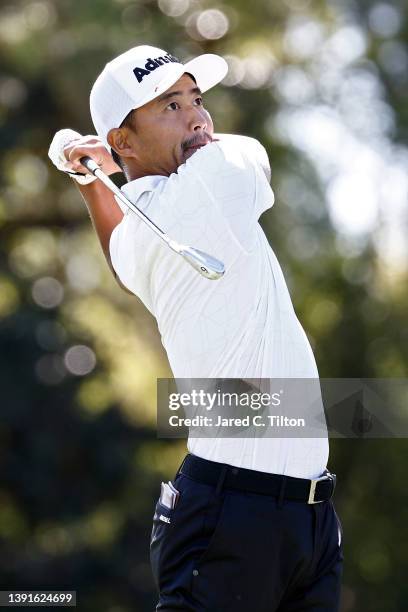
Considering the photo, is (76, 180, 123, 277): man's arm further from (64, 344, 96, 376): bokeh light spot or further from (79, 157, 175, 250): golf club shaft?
(64, 344, 96, 376): bokeh light spot

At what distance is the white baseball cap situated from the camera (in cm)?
272

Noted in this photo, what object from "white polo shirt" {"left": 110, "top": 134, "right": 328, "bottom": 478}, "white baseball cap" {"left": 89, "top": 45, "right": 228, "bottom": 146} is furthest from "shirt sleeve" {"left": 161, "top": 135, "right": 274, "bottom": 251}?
"white baseball cap" {"left": 89, "top": 45, "right": 228, "bottom": 146}

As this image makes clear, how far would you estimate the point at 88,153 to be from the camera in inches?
113

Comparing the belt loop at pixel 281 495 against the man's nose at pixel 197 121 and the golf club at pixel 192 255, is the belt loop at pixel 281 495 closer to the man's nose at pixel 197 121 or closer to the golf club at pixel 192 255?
Answer: the golf club at pixel 192 255

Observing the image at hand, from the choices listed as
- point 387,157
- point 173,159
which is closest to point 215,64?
point 173,159

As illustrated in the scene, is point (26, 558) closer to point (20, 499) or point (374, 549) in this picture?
point (20, 499)

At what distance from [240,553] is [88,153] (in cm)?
100

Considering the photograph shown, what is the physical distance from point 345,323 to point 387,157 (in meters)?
1.75

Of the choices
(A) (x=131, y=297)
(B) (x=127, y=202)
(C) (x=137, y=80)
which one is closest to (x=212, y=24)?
(A) (x=131, y=297)

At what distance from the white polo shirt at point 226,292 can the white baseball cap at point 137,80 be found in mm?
211

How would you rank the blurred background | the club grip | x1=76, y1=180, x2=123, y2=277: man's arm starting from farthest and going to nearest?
the blurred background, x1=76, y1=180, x2=123, y2=277: man's arm, the club grip

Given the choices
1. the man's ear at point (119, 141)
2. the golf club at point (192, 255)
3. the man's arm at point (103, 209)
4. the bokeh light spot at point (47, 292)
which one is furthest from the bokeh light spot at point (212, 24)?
the golf club at point (192, 255)

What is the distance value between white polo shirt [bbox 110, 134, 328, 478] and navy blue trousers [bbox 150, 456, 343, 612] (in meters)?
0.09

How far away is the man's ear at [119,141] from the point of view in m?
2.79
